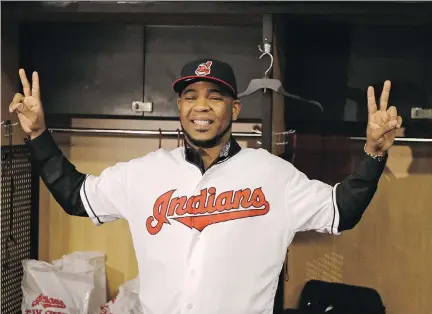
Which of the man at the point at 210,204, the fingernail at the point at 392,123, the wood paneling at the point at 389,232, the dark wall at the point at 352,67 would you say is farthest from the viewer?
the wood paneling at the point at 389,232

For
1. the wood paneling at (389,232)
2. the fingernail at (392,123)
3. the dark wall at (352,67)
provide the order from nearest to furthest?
the fingernail at (392,123), the dark wall at (352,67), the wood paneling at (389,232)

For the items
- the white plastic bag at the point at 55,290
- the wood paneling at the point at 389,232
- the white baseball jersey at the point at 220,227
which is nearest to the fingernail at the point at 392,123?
the white baseball jersey at the point at 220,227

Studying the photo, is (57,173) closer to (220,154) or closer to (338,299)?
(220,154)

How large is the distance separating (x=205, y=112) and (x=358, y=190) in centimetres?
43

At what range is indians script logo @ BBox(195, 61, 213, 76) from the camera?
145cm

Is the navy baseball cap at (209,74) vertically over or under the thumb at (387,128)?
over

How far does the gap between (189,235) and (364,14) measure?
838mm

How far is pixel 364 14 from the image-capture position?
5.44 ft

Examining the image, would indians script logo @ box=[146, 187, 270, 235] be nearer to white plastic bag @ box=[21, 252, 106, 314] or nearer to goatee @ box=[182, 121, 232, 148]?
goatee @ box=[182, 121, 232, 148]

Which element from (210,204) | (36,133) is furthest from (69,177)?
(210,204)

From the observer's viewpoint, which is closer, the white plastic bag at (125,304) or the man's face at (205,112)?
the man's face at (205,112)

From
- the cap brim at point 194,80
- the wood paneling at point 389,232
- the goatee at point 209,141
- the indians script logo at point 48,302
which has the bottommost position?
the indians script logo at point 48,302

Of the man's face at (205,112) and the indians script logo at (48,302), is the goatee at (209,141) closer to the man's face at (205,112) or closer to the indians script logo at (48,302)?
the man's face at (205,112)

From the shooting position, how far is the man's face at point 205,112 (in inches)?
57.0
